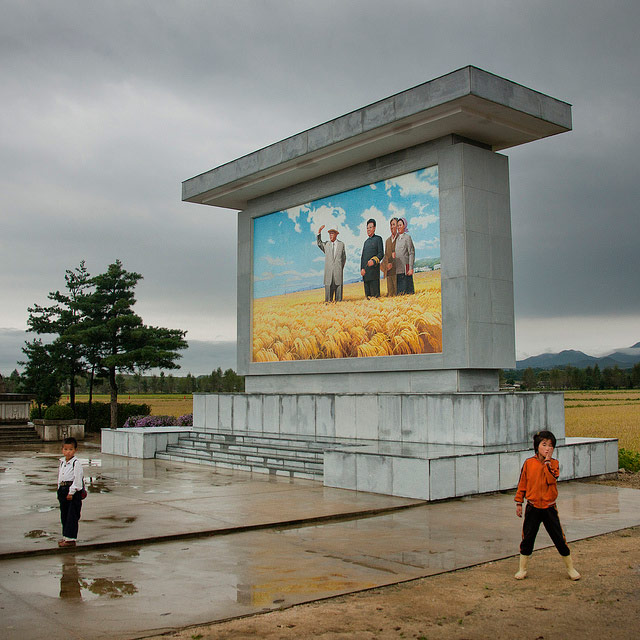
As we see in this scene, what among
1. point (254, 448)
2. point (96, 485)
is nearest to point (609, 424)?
point (254, 448)

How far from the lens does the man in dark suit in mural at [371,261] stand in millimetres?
16891

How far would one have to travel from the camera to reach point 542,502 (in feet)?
22.1

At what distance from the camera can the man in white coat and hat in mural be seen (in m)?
18.0

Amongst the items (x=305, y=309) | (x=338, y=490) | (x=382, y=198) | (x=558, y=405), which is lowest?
(x=338, y=490)

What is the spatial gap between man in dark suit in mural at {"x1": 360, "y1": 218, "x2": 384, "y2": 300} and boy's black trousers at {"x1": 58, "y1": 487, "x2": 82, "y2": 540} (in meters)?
10.1

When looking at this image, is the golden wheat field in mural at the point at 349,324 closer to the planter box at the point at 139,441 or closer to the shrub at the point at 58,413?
the planter box at the point at 139,441

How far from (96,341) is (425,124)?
65.9 ft

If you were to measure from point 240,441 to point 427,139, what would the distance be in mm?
8605

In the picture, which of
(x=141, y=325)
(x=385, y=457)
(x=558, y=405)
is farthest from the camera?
(x=141, y=325)

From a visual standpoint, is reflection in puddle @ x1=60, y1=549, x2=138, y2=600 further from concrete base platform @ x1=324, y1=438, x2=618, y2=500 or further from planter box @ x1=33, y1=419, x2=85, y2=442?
planter box @ x1=33, y1=419, x2=85, y2=442

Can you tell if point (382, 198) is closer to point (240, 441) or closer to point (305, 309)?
point (305, 309)

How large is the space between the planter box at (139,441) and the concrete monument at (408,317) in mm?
912

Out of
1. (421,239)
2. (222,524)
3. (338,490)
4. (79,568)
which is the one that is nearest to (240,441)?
(338,490)

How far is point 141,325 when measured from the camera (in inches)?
1226
